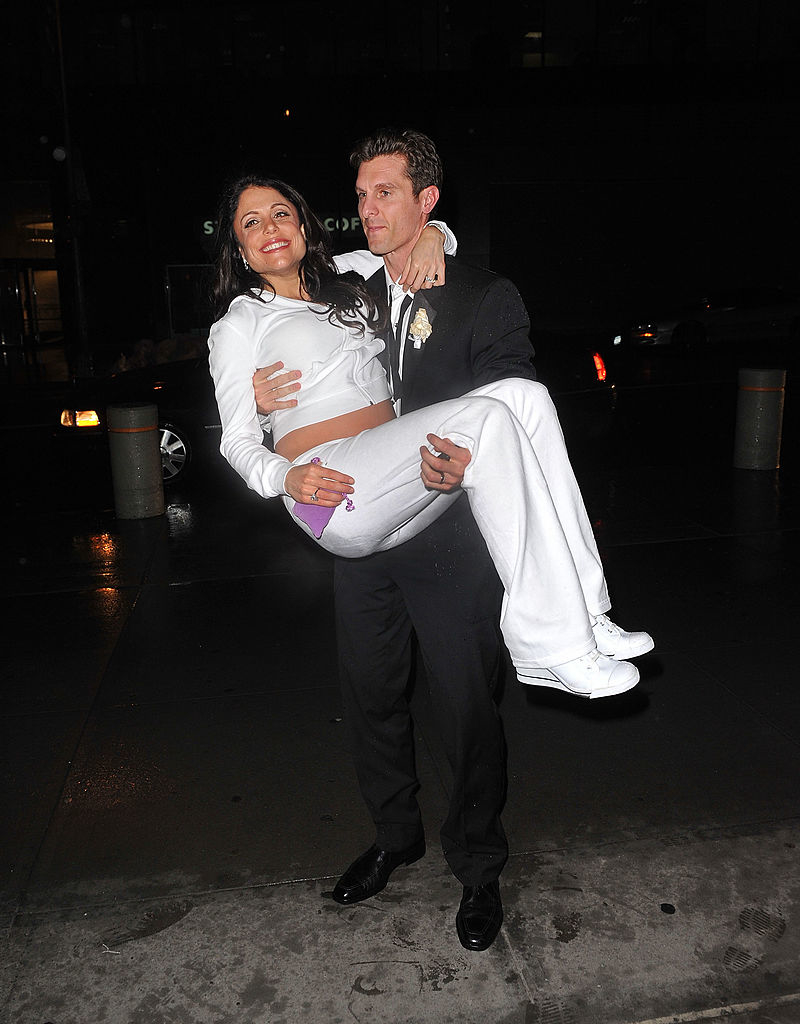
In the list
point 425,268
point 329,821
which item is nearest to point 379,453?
point 425,268

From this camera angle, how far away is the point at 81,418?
27.9 ft

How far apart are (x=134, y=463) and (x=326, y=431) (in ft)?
17.2

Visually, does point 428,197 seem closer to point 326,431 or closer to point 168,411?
point 326,431

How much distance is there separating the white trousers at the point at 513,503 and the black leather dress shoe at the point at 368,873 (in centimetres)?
96

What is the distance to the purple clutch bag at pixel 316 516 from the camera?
266 centimetres

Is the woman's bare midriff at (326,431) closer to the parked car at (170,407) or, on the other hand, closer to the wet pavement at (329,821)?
the wet pavement at (329,821)

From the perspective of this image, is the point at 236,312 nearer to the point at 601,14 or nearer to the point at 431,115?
the point at 431,115

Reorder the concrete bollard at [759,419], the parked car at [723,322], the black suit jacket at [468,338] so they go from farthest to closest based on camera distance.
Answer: the parked car at [723,322]
the concrete bollard at [759,419]
the black suit jacket at [468,338]

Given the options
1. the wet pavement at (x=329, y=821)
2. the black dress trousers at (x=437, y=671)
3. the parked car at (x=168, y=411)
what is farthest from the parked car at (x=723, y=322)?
the black dress trousers at (x=437, y=671)

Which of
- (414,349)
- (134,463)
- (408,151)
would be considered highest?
(408,151)

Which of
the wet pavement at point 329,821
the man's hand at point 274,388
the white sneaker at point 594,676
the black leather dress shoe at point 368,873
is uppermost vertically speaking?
the man's hand at point 274,388

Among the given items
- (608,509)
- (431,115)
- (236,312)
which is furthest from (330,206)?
(236,312)

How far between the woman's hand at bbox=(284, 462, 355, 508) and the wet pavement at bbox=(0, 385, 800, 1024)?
1.35m

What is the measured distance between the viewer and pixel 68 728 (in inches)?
166
